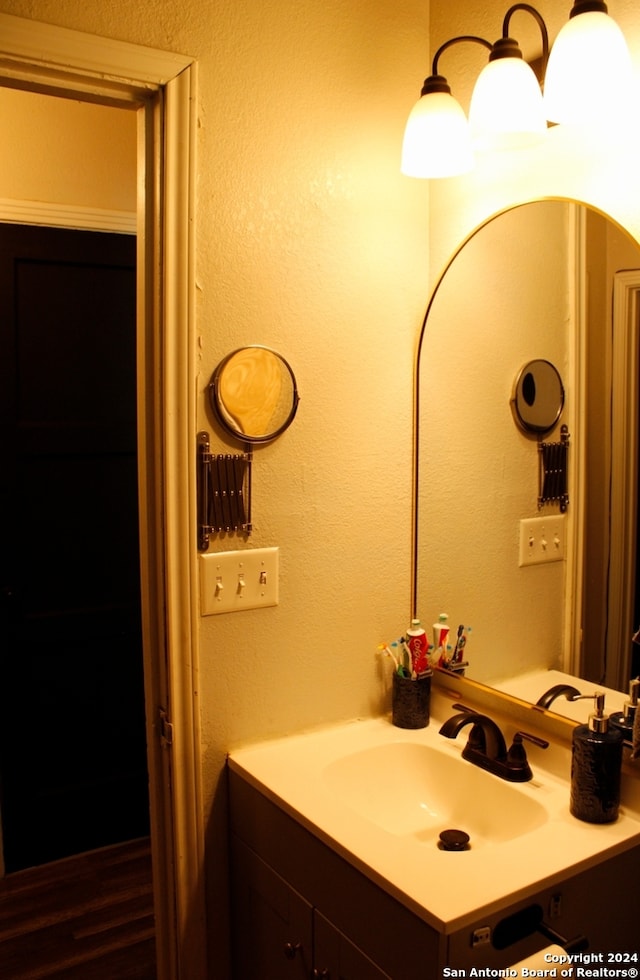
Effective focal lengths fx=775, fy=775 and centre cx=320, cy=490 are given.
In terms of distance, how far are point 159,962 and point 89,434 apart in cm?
154

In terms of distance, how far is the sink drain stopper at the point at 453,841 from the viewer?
1326 millimetres

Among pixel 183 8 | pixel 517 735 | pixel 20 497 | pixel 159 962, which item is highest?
pixel 183 8

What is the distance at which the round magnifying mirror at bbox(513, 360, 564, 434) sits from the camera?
1.44 meters

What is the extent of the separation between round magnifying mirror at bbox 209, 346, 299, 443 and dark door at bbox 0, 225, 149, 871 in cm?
118

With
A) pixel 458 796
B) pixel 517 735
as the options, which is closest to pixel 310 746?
pixel 458 796

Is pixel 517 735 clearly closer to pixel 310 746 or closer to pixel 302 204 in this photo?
pixel 310 746

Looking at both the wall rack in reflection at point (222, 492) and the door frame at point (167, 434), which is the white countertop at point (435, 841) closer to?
the door frame at point (167, 434)

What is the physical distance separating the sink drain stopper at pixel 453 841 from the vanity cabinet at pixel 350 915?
174 mm

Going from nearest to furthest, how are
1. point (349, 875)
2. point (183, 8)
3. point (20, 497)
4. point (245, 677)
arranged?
point (349, 875) → point (183, 8) → point (245, 677) → point (20, 497)

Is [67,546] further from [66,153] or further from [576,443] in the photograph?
[576,443]

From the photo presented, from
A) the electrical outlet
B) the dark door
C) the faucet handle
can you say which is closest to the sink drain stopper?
the faucet handle

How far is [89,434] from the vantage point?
2.51m

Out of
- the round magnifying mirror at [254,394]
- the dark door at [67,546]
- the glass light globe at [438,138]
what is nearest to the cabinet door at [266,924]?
the round magnifying mirror at [254,394]

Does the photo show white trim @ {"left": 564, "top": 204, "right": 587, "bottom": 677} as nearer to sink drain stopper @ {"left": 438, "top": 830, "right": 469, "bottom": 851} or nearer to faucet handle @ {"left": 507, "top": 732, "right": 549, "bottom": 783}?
faucet handle @ {"left": 507, "top": 732, "right": 549, "bottom": 783}
